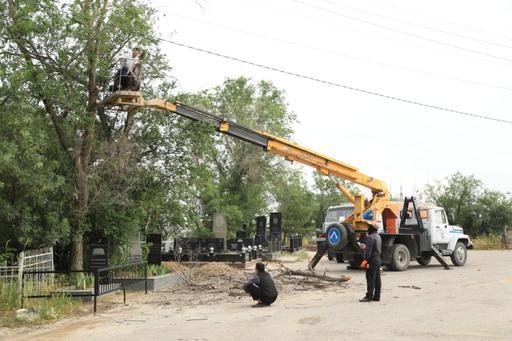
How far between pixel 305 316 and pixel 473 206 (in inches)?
1885

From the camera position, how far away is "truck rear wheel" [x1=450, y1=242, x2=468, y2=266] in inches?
929

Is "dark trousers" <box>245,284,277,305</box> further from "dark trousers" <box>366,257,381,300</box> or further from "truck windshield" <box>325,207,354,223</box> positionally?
"truck windshield" <box>325,207,354,223</box>

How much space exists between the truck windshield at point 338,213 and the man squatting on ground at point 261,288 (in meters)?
14.3

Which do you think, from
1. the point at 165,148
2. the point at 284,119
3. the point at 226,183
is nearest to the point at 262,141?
the point at 165,148

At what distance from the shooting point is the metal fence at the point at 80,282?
39.4 ft

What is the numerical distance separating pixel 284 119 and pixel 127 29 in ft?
122

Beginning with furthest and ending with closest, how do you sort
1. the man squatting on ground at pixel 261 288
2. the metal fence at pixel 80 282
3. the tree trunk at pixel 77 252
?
the tree trunk at pixel 77 252 → the man squatting on ground at pixel 261 288 → the metal fence at pixel 80 282

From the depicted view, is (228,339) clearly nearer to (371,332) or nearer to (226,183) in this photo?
(371,332)

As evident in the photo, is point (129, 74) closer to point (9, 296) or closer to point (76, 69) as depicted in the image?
point (76, 69)

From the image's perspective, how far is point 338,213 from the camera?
26500 mm

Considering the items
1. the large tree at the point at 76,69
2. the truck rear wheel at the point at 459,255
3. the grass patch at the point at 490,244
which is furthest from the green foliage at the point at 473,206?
the large tree at the point at 76,69

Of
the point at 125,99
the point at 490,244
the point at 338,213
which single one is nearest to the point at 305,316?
the point at 125,99

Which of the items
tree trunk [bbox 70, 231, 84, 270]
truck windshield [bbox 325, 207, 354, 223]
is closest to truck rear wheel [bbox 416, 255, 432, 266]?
truck windshield [bbox 325, 207, 354, 223]

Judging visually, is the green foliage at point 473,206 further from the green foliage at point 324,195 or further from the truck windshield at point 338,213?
the truck windshield at point 338,213
